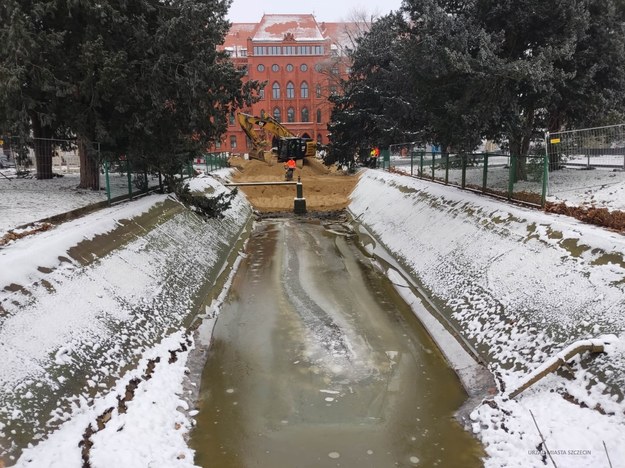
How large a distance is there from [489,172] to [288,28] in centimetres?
5771

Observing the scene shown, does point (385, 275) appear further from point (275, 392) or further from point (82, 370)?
point (82, 370)

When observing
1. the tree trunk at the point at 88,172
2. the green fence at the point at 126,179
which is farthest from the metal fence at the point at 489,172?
the tree trunk at the point at 88,172

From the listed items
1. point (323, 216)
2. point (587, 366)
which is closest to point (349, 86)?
point (323, 216)

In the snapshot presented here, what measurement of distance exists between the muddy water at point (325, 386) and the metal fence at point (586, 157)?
703 centimetres

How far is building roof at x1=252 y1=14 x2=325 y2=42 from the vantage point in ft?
214

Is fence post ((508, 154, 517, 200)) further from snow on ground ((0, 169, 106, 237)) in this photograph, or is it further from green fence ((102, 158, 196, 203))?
snow on ground ((0, 169, 106, 237))

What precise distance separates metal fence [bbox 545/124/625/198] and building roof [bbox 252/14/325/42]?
181 ft

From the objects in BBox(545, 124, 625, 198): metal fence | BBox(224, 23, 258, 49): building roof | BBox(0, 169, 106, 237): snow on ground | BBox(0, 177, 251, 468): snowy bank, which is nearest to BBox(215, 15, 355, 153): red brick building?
BBox(224, 23, 258, 49): building roof

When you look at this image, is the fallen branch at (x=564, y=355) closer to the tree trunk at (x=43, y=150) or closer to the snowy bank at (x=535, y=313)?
the snowy bank at (x=535, y=313)

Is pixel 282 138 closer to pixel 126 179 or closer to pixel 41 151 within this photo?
pixel 41 151

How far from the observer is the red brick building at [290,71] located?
211 ft

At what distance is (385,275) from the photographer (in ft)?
39.7

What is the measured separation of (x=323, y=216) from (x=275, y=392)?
53.5 feet

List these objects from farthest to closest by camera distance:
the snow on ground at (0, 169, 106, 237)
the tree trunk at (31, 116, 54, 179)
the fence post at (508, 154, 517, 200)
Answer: the tree trunk at (31, 116, 54, 179), the fence post at (508, 154, 517, 200), the snow on ground at (0, 169, 106, 237)
